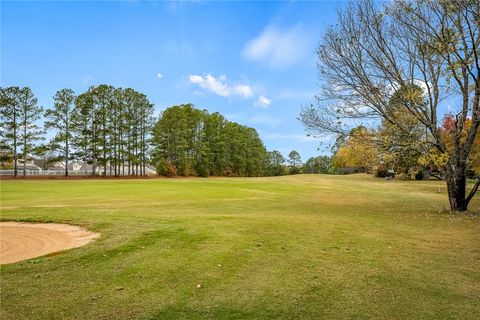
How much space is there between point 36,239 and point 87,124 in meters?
48.3

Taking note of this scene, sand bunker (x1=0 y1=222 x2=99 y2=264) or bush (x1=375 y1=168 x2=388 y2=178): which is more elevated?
bush (x1=375 y1=168 x2=388 y2=178)

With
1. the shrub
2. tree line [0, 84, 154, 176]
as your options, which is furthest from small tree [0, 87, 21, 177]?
the shrub

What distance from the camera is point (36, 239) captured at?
9.81m

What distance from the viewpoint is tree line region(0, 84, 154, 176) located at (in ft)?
161

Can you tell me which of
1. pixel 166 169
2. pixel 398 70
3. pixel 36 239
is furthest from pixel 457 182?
pixel 166 169

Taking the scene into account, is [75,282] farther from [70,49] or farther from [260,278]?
[70,49]

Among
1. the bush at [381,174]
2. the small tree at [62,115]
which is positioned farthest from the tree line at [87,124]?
the bush at [381,174]

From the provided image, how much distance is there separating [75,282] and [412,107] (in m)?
16.2

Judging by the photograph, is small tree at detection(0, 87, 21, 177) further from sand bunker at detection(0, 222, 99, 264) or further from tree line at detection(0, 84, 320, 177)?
sand bunker at detection(0, 222, 99, 264)

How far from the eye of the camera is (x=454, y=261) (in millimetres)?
7672

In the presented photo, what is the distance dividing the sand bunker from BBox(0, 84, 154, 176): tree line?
44.1 m

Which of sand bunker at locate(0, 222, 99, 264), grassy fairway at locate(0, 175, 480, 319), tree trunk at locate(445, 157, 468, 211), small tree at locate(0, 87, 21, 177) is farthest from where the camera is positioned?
small tree at locate(0, 87, 21, 177)

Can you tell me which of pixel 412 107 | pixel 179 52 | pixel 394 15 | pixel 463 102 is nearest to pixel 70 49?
pixel 179 52

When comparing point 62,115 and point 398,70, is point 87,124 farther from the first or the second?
point 398,70
